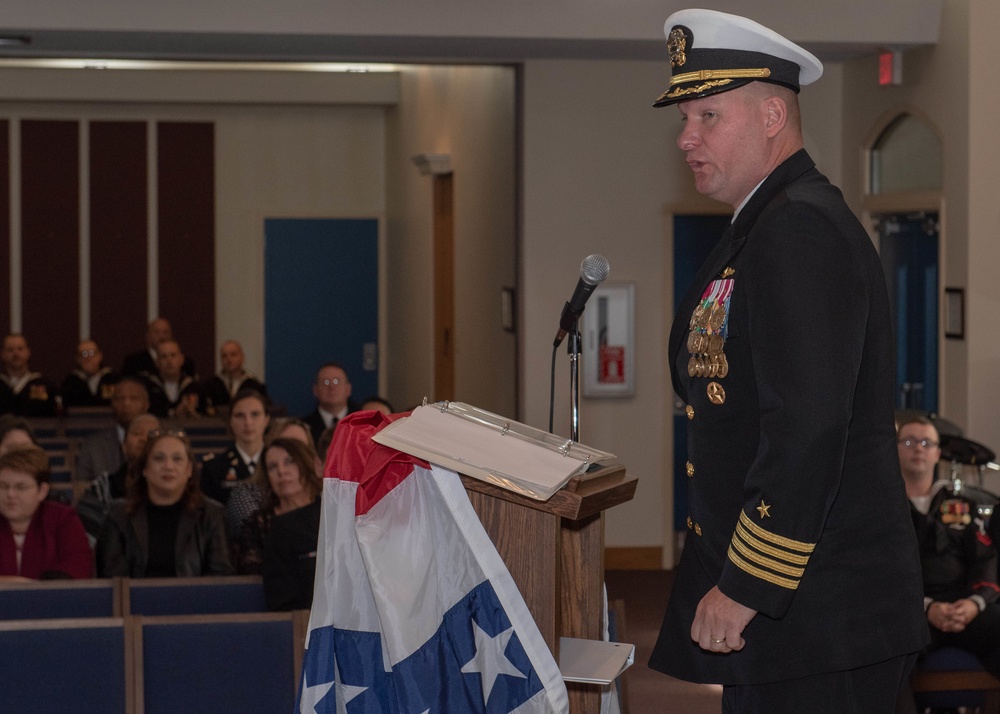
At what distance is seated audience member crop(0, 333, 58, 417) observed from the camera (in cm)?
839

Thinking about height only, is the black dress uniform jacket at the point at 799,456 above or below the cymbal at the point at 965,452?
above

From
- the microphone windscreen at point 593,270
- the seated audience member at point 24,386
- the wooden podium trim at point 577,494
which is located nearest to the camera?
the wooden podium trim at point 577,494

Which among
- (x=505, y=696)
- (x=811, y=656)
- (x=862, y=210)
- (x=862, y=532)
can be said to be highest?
(x=862, y=210)

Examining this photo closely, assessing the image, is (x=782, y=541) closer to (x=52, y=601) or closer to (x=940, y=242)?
(x=52, y=601)

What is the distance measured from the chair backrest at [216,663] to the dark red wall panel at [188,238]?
8.57m

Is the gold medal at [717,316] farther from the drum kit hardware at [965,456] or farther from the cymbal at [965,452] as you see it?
the cymbal at [965,452]

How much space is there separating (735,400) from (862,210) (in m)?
5.51

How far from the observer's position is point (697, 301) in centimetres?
175

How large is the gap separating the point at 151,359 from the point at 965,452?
702cm

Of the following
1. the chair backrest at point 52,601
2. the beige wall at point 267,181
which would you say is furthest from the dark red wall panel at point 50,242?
the chair backrest at point 52,601

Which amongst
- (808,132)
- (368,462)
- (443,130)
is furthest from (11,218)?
(368,462)

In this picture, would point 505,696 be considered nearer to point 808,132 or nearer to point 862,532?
point 862,532

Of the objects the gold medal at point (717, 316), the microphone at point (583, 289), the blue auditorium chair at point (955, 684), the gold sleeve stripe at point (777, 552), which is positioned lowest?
the blue auditorium chair at point (955, 684)

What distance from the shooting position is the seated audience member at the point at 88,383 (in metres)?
9.31
